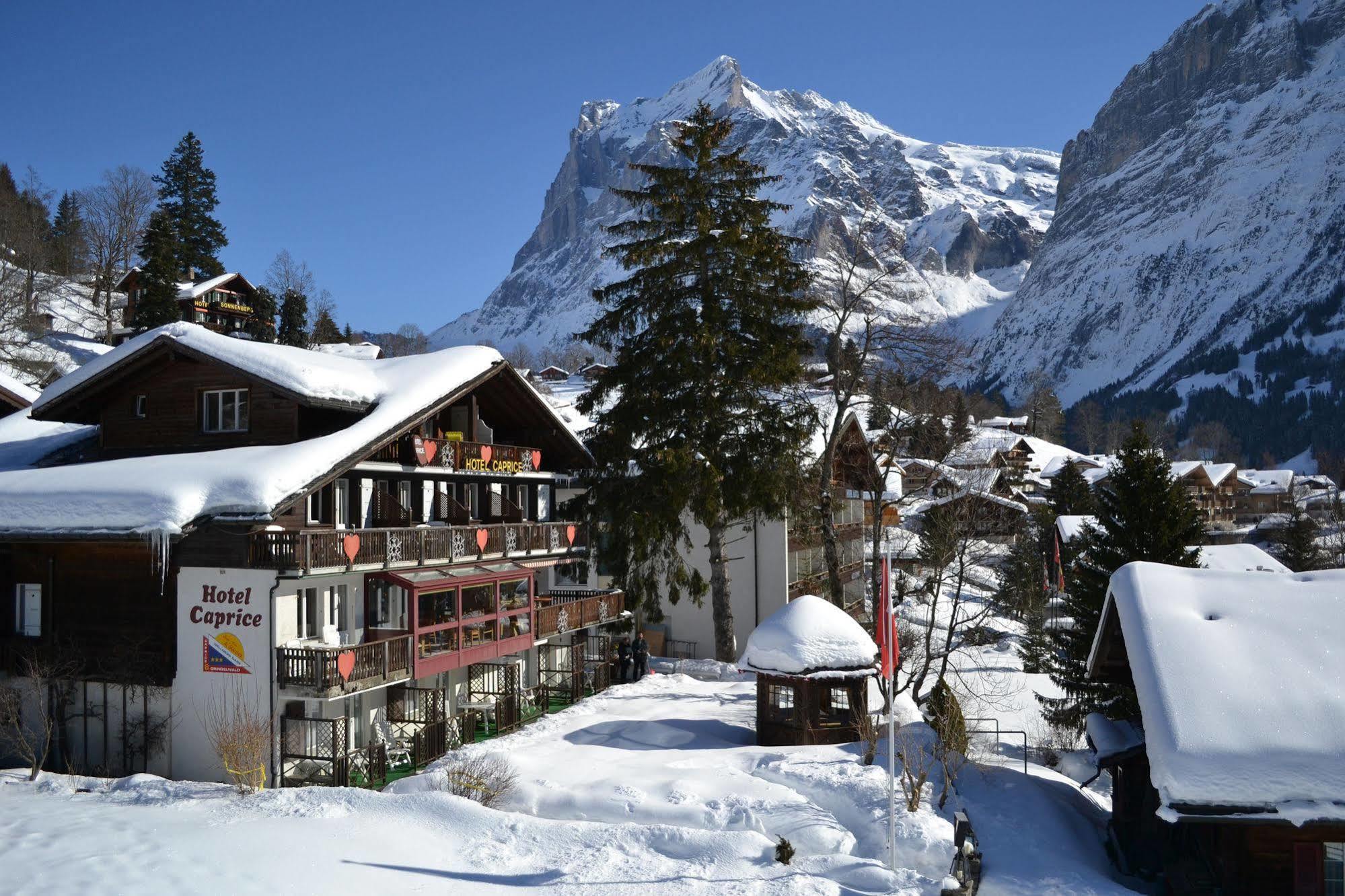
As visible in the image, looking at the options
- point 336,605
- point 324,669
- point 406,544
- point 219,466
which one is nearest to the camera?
point 324,669

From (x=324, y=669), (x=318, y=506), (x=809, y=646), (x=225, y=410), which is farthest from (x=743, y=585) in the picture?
(x=324, y=669)

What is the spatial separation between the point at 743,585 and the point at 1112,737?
18527 millimetres

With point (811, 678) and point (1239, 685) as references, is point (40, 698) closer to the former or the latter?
point (811, 678)

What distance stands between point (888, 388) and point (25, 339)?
51401 mm

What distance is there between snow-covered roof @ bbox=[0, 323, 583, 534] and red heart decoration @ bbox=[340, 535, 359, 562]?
1455 millimetres

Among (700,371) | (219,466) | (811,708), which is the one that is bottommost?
(811,708)

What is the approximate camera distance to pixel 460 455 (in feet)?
90.3

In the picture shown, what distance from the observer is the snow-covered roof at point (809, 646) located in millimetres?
23266

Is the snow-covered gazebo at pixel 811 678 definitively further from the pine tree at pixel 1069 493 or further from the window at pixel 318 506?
the pine tree at pixel 1069 493

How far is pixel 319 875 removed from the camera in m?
14.9

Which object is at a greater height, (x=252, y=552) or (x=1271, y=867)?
(x=252, y=552)

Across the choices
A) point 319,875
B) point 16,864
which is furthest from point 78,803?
point 319,875

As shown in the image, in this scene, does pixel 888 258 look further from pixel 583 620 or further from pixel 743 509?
pixel 583 620

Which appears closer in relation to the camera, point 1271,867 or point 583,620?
point 1271,867
